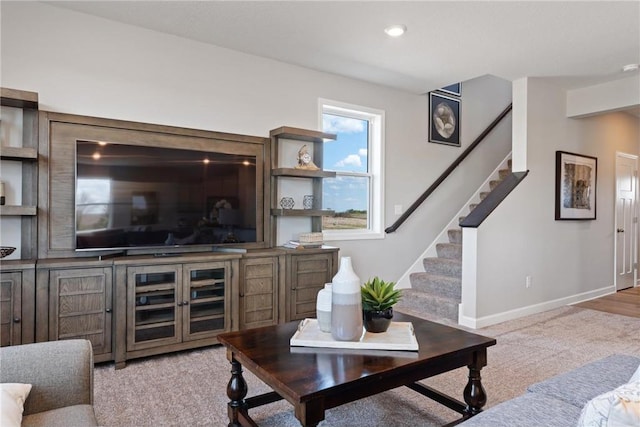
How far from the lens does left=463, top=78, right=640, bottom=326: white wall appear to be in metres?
4.07

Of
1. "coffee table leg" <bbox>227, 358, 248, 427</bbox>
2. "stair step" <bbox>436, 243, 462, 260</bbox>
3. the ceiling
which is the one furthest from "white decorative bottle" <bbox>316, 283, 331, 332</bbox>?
"stair step" <bbox>436, 243, 462, 260</bbox>

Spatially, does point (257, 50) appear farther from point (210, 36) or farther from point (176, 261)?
point (176, 261)

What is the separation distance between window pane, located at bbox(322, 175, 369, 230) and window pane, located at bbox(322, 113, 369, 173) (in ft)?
0.48

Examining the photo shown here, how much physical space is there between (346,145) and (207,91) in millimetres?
1712

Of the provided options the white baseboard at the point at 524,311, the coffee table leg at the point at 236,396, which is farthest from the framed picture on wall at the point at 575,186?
the coffee table leg at the point at 236,396

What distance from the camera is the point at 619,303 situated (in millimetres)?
4949

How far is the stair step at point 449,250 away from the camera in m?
4.86

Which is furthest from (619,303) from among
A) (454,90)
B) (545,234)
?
(454,90)

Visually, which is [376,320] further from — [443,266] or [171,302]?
[443,266]

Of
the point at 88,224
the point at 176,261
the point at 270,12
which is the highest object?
the point at 270,12

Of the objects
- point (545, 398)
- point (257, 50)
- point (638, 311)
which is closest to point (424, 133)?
point (257, 50)

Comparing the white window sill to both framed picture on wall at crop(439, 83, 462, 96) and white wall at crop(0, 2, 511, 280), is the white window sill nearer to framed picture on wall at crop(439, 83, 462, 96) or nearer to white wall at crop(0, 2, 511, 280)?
white wall at crop(0, 2, 511, 280)

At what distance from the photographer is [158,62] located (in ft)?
11.0

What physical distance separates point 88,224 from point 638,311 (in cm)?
573
